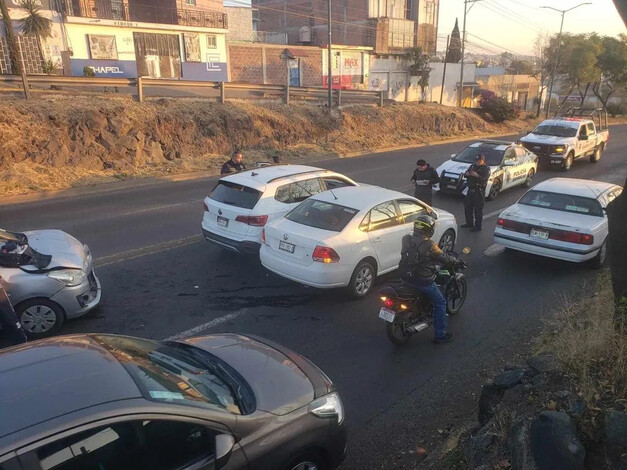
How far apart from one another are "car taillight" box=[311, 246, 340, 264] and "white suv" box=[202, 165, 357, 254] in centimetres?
164

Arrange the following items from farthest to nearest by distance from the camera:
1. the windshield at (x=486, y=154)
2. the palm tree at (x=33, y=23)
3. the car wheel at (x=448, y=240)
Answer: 1. the palm tree at (x=33, y=23)
2. the windshield at (x=486, y=154)
3. the car wheel at (x=448, y=240)

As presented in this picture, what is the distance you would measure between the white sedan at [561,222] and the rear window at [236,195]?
15.2ft

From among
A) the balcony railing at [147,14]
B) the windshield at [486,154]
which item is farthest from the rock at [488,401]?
the balcony railing at [147,14]

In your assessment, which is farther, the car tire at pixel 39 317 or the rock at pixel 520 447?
the car tire at pixel 39 317

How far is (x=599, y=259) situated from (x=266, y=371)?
7.41 metres

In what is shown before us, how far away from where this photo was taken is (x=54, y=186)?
15352 mm

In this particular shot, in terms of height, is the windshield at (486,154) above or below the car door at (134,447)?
below

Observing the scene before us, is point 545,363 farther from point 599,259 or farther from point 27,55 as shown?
point 27,55

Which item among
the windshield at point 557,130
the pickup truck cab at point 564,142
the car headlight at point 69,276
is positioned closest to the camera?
the car headlight at point 69,276

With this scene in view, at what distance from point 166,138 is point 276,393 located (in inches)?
706

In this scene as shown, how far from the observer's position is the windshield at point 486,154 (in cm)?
1488

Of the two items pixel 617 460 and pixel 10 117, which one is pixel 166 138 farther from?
pixel 617 460

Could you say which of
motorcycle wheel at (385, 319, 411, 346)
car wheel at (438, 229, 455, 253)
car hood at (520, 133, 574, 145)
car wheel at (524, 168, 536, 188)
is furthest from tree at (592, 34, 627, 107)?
motorcycle wheel at (385, 319, 411, 346)

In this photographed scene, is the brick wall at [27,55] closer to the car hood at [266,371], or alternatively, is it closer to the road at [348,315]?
the road at [348,315]
